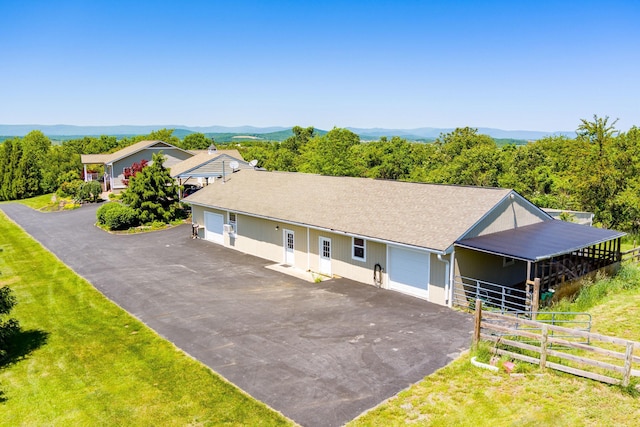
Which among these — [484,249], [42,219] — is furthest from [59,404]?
[42,219]

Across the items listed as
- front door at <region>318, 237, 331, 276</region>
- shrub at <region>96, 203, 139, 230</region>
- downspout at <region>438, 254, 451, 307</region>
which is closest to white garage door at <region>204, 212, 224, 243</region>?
shrub at <region>96, 203, 139, 230</region>

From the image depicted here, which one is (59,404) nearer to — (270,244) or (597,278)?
(270,244)

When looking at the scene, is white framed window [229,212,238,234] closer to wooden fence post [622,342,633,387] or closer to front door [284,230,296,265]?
front door [284,230,296,265]

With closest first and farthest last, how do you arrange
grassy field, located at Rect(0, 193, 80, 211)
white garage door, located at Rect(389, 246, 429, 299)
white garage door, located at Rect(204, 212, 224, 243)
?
white garage door, located at Rect(389, 246, 429, 299) < white garage door, located at Rect(204, 212, 224, 243) < grassy field, located at Rect(0, 193, 80, 211)

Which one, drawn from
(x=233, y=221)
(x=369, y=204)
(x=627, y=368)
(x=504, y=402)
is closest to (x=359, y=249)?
(x=369, y=204)

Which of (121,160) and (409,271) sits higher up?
(121,160)

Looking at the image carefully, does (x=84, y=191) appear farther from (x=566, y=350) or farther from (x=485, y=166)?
(x=566, y=350)

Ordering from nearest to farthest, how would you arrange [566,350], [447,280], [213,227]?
1. [566,350]
2. [447,280]
3. [213,227]
